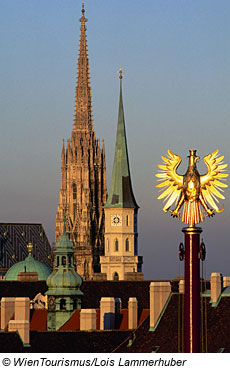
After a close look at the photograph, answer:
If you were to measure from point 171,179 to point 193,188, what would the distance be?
1.13 meters

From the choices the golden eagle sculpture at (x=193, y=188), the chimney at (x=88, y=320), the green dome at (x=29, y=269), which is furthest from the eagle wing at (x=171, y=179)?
the green dome at (x=29, y=269)

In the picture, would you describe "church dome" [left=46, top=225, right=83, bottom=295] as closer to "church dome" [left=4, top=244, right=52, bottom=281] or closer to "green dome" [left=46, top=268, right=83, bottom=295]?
"green dome" [left=46, top=268, right=83, bottom=295]

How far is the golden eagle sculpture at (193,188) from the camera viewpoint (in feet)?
221

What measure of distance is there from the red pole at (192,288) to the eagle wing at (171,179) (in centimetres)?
146

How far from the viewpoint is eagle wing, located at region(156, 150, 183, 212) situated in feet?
222

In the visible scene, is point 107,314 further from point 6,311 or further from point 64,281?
point 64,281

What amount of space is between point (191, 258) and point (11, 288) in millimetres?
84702

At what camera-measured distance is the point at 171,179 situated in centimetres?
6794

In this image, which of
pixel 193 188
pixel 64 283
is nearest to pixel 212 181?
pixel 193 188

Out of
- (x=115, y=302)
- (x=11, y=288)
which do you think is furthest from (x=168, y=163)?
(x=11, y=288)

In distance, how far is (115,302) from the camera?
413ft

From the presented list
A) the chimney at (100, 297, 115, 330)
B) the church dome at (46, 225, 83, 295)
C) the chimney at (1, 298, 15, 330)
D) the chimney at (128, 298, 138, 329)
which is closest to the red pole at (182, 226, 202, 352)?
the chimney at (128, 298, 138, 329)
